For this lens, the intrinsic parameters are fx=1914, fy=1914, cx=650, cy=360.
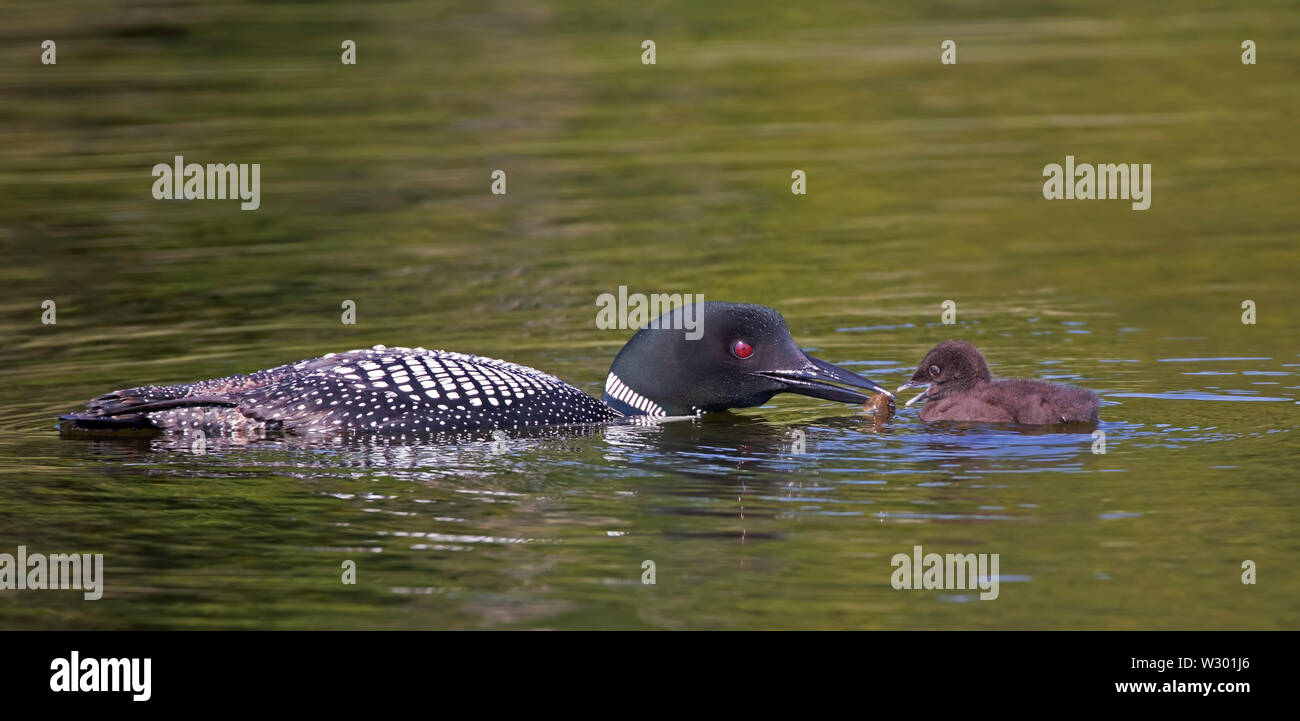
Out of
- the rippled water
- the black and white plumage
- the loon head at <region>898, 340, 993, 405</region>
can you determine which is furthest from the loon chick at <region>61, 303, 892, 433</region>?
the loon head at <region>898, 340, 993, 405</region>

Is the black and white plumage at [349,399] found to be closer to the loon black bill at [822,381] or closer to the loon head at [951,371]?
the loon black bill at [822,381]

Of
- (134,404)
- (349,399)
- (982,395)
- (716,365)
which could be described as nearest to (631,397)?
(716,365)

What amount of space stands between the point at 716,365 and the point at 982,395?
115cm

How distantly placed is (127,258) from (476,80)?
22.6 ft

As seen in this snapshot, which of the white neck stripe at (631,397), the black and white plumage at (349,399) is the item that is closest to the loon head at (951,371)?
the white neck stripe at (631,397)

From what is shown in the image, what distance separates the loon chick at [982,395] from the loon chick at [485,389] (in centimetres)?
30

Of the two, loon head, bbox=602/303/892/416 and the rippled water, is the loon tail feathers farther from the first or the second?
loon head, bbox=602/303/892/416

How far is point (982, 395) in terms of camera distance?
779 cm

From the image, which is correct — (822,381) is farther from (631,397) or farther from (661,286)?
(661,286)

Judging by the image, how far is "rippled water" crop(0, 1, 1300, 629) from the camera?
611 cm

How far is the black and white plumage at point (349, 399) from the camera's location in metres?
7.70

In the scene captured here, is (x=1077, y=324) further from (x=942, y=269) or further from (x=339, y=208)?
(x=339, y=208)

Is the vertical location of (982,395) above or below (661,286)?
below
